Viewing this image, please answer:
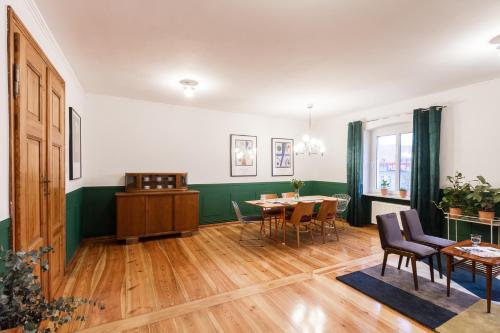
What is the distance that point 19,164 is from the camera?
1.76 m

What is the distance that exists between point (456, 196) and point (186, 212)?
15.3ft

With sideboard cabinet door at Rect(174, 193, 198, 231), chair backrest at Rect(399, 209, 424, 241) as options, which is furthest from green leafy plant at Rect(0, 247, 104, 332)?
sideboard cabinet door at Rect(174, 193, 198, 231)

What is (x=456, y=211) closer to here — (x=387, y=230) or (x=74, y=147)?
(x=387, y=230)

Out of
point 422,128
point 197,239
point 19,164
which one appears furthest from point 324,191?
point 19,164

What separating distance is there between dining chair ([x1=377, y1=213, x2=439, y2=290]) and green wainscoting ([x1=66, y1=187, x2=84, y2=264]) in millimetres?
4080

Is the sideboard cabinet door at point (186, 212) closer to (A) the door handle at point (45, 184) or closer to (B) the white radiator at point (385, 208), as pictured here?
(A) the door handle at point (45, 184)

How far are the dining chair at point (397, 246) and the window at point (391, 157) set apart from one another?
7.97ft

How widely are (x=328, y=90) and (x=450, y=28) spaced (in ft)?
6.71

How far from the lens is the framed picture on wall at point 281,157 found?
267 inches

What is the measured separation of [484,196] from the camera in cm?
379

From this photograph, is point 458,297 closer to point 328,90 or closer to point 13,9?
point 328,90

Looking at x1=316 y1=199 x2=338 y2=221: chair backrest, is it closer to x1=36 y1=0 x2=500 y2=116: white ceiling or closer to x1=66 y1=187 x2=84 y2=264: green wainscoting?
x1=36 y1=0 x2=500 y2=116: white ceiling

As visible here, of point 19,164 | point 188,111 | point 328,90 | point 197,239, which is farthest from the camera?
point 188,111

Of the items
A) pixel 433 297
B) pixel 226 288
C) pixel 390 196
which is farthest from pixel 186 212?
pixel 390 196
